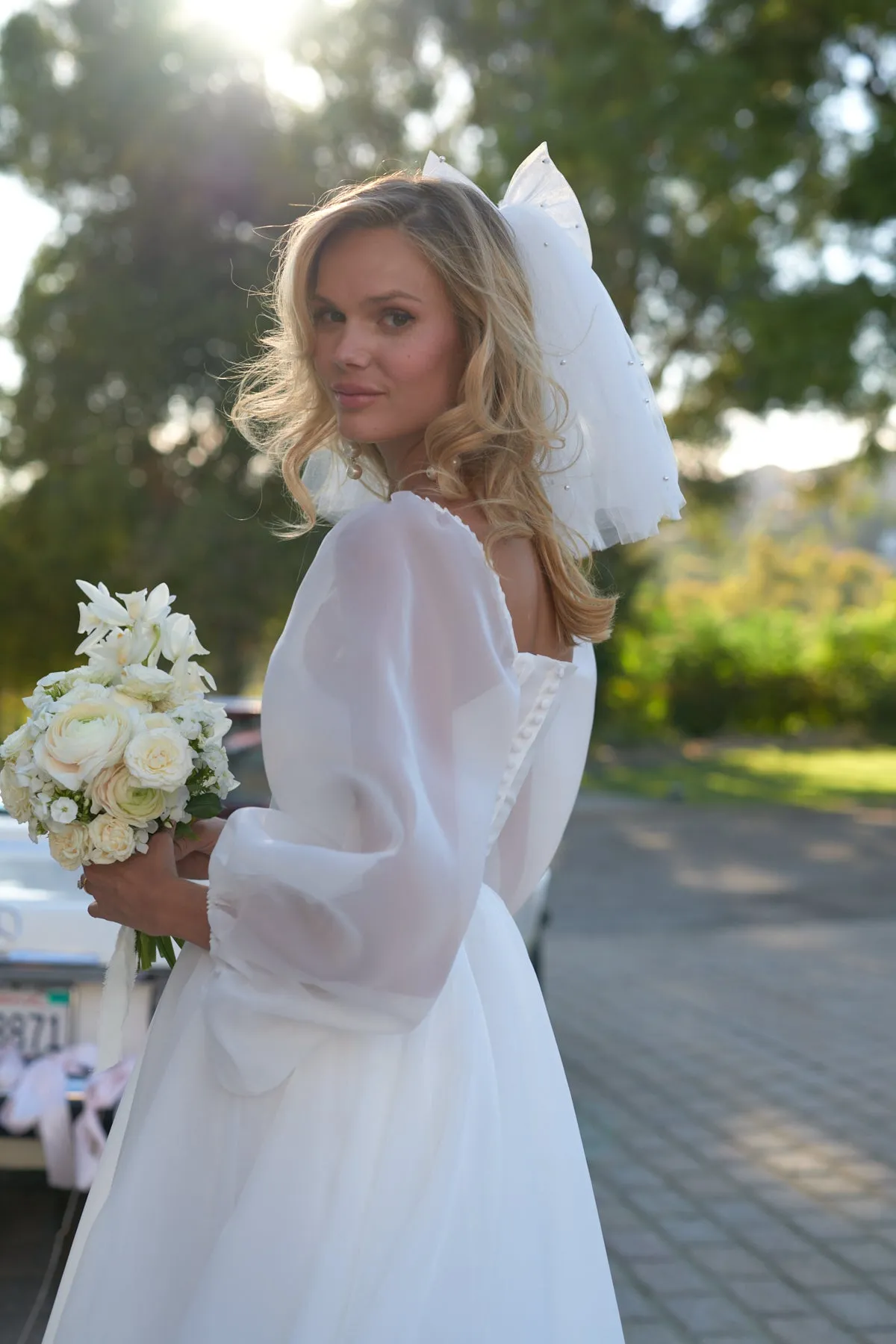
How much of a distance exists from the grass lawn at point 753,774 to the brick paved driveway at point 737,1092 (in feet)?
21.8

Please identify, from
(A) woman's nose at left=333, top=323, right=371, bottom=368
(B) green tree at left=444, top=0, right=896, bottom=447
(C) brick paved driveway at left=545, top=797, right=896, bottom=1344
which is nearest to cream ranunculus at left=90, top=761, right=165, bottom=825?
(A) woman's nose at left=333, top=323, right=371, bottom=368

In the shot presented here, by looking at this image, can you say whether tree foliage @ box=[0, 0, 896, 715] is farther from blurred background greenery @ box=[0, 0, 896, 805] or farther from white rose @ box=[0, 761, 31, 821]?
white rose @ box=[0, 761, 31, 821]

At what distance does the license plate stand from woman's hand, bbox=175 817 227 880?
1870 millimetres

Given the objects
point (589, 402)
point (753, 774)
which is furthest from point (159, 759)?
point (753, 774)

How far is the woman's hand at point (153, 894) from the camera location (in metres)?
1.63

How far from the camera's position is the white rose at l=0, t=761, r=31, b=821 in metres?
1.70

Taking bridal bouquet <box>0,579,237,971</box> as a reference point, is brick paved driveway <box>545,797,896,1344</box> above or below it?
below

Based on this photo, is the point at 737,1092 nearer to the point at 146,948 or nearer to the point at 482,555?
the point at 146,948

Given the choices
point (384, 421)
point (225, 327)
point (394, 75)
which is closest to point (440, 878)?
point (384, 421)

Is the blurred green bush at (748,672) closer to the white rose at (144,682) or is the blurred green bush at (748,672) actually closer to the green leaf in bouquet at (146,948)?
the green leaf in bouquet at (146,948)

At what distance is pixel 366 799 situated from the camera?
4.89ft

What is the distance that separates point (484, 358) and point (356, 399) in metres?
0.18

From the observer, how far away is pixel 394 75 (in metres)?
22.8

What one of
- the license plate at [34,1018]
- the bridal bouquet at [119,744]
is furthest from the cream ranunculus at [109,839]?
the license plate at [34,1018]
